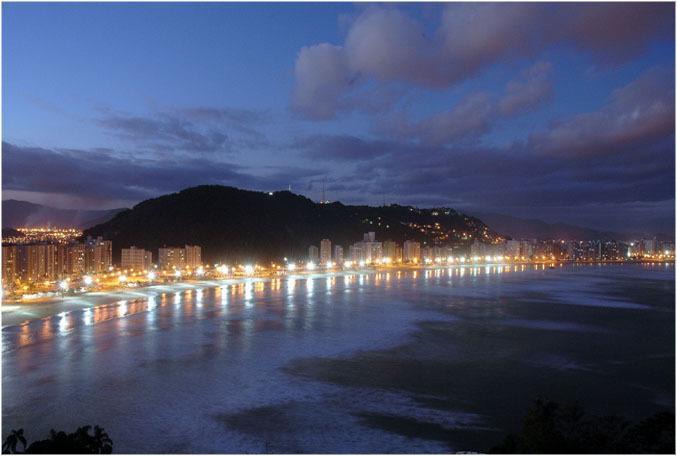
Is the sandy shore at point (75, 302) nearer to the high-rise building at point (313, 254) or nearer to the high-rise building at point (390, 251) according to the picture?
the high-rise building at point (313, 254)

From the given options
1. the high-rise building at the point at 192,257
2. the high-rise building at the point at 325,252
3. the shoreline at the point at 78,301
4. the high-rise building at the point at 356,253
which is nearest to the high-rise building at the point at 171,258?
the high-rise building at the point at 192,257

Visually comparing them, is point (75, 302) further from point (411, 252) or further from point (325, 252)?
point (411, 252)

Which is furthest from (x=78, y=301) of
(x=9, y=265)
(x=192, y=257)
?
(x=192, y=257)

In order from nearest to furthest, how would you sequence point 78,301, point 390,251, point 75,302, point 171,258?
point 75,302
point 78,301
point 171,258
point 390,251

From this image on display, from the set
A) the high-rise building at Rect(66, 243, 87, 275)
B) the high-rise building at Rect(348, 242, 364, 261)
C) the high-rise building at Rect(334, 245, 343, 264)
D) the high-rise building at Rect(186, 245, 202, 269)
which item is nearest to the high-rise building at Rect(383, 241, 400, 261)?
the high-rise building at Rect(348, 242, 364, 261)

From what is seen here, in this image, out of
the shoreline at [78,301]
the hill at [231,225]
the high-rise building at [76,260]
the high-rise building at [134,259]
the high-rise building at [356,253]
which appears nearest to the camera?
the shoreline at [78,301]

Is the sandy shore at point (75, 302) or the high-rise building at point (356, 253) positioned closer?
the sandy shore at point (75, 302)

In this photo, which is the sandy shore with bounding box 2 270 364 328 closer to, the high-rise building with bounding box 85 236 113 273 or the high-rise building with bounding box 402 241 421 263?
the high-rise building with bounding box 85 236 113 273

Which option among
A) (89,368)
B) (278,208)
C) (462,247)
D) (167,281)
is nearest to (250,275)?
(167,281)
